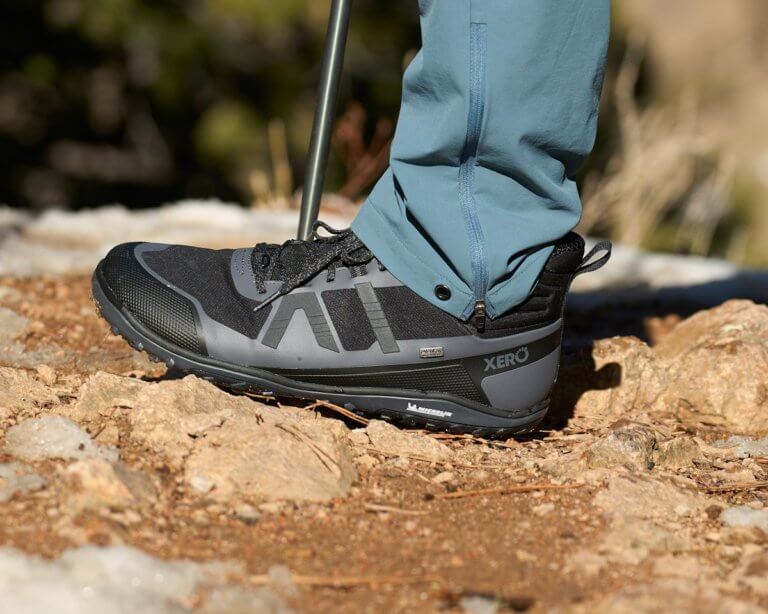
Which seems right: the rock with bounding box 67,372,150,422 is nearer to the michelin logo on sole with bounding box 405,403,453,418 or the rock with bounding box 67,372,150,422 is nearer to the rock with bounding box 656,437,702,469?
the michelin logo on sole with bounding box 405,403,453,418

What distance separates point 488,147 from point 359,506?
586 mm

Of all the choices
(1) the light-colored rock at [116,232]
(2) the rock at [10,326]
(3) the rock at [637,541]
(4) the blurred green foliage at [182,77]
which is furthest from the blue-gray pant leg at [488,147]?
(4) the blurred green foliage at [182,77]

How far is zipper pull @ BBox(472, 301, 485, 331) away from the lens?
162 centimetres

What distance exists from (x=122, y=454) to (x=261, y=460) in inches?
8.2

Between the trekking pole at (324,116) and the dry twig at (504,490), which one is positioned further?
the trekking pole at (324,116)

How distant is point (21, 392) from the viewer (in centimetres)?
167

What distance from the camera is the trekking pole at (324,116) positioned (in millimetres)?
2041

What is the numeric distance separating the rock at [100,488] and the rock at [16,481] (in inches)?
1.9

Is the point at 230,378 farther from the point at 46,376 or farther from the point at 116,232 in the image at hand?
the point at 116,232

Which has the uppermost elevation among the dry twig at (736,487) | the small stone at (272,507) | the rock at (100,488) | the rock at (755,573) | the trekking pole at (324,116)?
the trekking pole at (324,116)

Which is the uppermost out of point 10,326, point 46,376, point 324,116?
point 324,116

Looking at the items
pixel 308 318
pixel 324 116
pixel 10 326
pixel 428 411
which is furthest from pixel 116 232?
pixel 428 411

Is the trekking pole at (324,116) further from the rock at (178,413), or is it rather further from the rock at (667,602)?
the rock at (667,602)

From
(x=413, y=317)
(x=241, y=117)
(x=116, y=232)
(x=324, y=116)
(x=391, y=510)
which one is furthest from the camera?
(x=241, y=117)
